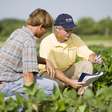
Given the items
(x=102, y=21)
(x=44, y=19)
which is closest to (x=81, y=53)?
(x=44, y=19)

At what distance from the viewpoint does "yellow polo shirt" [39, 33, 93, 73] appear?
880 cm

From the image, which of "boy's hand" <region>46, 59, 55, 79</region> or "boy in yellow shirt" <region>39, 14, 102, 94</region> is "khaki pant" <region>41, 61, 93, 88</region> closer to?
"boy in yellow shirt" <region>39, 14, 102, 94</region>

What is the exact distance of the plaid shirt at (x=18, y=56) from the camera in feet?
22.6

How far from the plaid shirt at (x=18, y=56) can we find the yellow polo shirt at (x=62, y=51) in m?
1.61

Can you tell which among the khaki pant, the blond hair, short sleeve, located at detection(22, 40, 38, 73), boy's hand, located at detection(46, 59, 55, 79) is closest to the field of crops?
short sleeve, located at detection(22, 40, 38, 73)

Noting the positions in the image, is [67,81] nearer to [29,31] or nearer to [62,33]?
[62,33]

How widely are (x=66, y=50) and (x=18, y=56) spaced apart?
206 centimetres

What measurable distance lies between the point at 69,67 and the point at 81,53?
30cm

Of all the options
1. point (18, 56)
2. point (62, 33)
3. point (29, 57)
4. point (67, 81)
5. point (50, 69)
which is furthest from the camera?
point (62, 33)

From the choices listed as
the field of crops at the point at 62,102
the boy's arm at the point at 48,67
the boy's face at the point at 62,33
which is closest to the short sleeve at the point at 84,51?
the boy's face at the point at 62,33

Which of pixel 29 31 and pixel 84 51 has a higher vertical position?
pixel 29 31

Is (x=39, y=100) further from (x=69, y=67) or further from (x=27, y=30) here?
(x=69, y=67)

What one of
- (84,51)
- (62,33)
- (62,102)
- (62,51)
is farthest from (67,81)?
(62,102)

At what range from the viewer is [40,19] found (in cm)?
712
